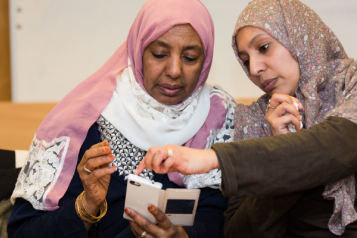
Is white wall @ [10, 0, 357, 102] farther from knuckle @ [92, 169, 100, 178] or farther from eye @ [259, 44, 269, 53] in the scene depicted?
knuckle @ [92, 169, 100, 178]

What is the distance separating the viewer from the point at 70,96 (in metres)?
1.70

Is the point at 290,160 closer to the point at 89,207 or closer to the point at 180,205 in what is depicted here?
the point at 180,205

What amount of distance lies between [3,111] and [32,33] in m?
0.82

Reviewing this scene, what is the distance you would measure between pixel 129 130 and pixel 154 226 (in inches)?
20.2

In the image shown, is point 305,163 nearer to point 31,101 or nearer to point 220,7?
point 220,7

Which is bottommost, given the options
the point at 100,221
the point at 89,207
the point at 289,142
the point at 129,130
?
the point at 100,221

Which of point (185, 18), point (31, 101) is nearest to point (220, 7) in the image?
point (185, 18)

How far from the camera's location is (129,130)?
1.62 metres

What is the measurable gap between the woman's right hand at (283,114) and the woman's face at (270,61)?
10cm

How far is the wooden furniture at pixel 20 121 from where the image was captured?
2982 mm

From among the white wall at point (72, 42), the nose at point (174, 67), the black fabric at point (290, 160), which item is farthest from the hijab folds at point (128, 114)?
the white wall at point (72, 42)

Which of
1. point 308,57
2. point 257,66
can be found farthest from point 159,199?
point 308,57

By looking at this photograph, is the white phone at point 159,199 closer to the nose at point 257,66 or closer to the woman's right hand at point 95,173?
the woman's right hand at point 95,173

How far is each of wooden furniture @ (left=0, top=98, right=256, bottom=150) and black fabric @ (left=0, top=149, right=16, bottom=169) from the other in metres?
0.75
